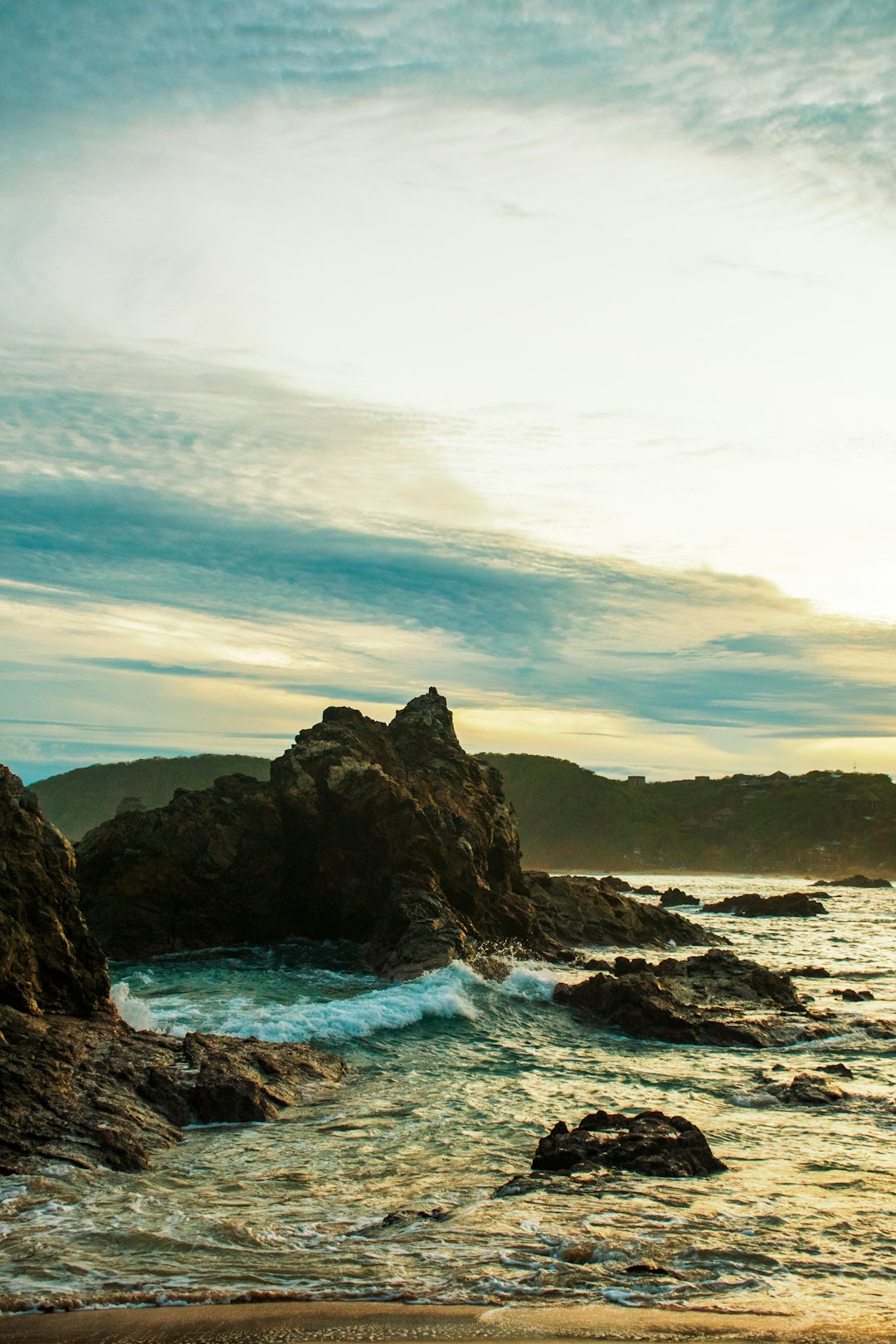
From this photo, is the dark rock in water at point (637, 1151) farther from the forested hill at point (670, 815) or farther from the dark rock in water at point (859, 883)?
the forested hill at point (670, 815)

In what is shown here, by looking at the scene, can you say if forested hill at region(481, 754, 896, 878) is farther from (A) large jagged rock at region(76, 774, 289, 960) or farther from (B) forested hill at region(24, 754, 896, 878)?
(A) large jagged rock at region(76, 774, 289, 960)

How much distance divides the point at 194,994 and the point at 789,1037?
13960mm

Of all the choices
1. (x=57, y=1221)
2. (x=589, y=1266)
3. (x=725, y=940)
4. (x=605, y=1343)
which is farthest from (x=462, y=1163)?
(x=725, y=940)

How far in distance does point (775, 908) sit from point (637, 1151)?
54.7 m

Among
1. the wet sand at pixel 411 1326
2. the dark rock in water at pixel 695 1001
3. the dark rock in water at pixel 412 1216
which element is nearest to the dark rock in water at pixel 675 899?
the dark rock in water at pixel 695 1001

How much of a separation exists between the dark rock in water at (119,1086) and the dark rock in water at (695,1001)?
325 inches

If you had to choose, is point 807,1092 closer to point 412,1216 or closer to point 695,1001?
point 412,1216

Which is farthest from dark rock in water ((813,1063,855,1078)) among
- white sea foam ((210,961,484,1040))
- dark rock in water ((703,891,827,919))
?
dark rock in water ((703,891,827,919))

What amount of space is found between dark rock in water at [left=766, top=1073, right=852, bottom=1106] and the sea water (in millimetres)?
378

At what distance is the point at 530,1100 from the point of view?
15750mm

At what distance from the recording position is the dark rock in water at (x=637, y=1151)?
11.6 metres

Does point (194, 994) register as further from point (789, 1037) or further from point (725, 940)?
point (725, 940)

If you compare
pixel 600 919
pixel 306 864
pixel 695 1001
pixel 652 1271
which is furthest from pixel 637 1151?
pixel 600 919

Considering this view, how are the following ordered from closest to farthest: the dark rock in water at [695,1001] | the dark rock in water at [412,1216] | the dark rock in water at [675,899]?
the dark rock in water at [412,1216]
the dark rock in water at [695,1001]
the dark rock in water at [675,899]
